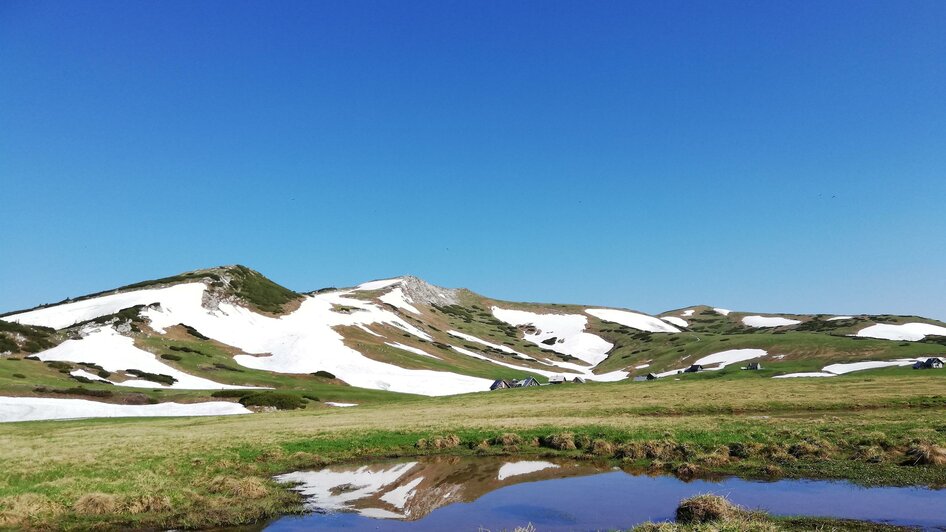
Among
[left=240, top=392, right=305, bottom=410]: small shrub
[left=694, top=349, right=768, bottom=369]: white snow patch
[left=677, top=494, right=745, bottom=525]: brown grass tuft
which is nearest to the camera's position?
[left=677, top=494, right=745, bottom=525]: brown grass tuft

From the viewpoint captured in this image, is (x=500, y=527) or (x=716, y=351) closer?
(x=500, y=527)

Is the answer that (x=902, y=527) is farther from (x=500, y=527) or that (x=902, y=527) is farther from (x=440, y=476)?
(x=440, y=476)

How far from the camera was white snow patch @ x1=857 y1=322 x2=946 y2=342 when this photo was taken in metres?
176

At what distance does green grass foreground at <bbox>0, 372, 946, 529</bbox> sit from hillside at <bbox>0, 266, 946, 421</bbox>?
16717 mm

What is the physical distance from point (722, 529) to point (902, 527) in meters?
6.02

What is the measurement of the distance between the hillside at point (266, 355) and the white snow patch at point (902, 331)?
86 cm

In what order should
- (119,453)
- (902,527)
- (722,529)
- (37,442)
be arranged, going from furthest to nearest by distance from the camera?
(37,442) < (119,453) < (902,527) < (722,529)

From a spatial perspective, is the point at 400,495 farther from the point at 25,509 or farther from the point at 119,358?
the point at 119,358

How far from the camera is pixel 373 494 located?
23.0 m

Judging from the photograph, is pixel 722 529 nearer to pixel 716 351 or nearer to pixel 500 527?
pixel 500 527

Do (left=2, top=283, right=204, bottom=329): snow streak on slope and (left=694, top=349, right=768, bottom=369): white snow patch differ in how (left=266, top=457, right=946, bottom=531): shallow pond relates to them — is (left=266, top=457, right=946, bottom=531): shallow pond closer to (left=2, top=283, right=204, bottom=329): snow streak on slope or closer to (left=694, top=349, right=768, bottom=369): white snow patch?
(left=694, top=349, right=768, bottom=369): white snow patch

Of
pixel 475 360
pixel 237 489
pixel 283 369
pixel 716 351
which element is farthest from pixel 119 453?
pixel 716 351

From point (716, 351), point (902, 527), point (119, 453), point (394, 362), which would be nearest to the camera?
point (902, 527)

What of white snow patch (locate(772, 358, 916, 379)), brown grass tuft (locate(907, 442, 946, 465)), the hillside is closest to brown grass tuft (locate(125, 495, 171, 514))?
brown grass tuft (locate(907, 442, 946, 465))
